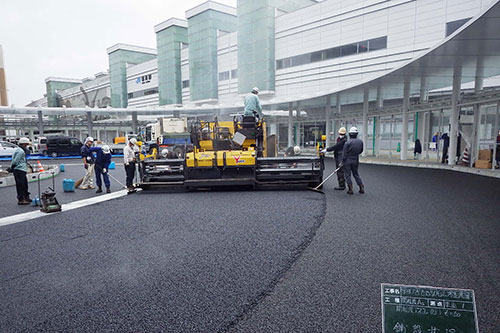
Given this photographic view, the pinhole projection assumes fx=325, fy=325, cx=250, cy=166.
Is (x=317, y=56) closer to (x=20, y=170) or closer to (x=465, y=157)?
(x=465, y=157)

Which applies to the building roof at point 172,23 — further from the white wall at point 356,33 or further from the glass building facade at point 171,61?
the white wall at point 356,33

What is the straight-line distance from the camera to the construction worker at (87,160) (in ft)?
33.0

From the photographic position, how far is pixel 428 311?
1990mm

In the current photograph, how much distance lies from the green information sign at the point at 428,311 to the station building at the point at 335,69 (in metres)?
7.03

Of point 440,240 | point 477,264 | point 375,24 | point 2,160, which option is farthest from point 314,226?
point 375,24

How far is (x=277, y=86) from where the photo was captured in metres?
36.5

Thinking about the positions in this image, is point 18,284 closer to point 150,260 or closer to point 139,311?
point 150,260

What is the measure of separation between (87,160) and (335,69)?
88.1 feet

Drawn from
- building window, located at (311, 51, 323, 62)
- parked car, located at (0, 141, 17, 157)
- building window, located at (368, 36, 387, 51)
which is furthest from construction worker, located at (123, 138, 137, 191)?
building window, located at (311, 51, 323, 62)

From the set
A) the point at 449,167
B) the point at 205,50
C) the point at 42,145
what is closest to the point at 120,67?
the point at 205,50

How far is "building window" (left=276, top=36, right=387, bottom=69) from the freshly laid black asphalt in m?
25.1

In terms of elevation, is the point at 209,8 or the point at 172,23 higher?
the point at 172,23

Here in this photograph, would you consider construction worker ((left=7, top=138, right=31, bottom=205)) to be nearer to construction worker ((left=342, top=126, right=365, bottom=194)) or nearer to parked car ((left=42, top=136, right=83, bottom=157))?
construction worker ((left=342, top=126, right=365, bottom=194))

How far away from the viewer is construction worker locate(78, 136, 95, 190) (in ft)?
33.0
